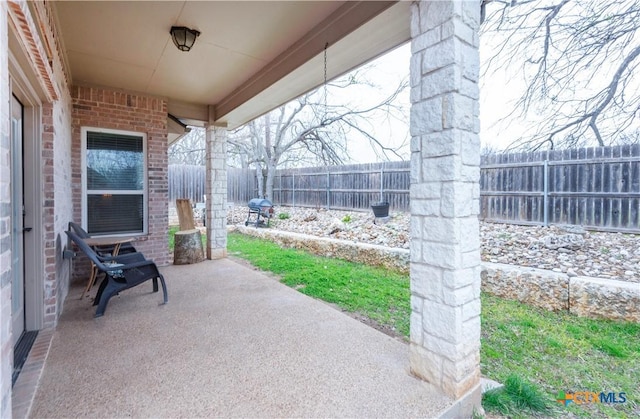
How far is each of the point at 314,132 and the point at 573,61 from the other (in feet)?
28.4

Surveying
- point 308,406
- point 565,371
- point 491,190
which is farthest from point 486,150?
point 308,406

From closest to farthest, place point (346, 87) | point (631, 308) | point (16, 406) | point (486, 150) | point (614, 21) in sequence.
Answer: point (16, 406) → point (631, 308) → point (614, 21) → point (486, 150) → point (346, 87)

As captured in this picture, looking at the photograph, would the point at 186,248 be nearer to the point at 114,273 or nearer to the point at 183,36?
the point at 114,273

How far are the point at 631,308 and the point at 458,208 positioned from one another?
253cm

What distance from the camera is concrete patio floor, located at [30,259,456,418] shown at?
1759 millimetres

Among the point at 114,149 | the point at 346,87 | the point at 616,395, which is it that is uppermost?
the point at 346,87

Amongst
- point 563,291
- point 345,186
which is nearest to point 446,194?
point 563,291

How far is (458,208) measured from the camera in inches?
70.4

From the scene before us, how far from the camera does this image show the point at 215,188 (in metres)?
5.54

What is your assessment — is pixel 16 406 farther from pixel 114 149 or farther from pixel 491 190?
pixel 491 190

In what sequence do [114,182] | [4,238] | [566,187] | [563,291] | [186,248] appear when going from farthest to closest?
[566,187], [186,248], [114,182], [563,291], [4,238]

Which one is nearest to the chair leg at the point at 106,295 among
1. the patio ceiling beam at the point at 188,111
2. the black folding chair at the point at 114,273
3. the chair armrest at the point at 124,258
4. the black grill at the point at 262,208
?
the black folding chair at the point at 114,273

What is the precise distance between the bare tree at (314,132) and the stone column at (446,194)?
6.80 metres

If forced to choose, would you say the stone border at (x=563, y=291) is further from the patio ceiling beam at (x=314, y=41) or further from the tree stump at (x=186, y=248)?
the tree stump at (x=186, y=248)
